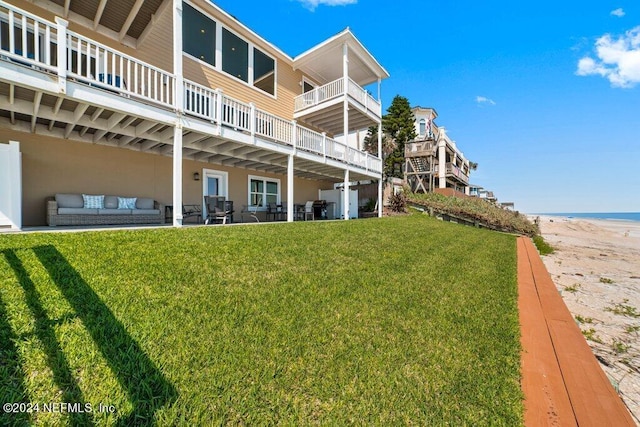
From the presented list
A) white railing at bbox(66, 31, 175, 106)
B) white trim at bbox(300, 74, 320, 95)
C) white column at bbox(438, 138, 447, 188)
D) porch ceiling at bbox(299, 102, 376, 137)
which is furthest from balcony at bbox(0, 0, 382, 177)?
white column at bbox(438, 138, 447, 188)

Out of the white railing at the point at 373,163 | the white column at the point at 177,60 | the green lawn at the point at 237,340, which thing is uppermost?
the white column at the point at 177,60

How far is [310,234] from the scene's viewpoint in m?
6.42

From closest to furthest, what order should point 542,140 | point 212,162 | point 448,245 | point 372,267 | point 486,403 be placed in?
point 486,403 < point 372,267 < point 448,245 < point 212,162 < point 542,140

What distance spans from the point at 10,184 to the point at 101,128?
2353mm

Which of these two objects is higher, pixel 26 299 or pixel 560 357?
pixel 26 299

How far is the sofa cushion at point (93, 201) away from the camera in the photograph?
7.38 m

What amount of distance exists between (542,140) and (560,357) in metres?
34.0

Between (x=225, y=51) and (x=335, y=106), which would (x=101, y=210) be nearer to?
(x=225, y=51)

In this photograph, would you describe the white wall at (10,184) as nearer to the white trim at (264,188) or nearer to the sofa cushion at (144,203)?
the sofa cushion at (144,203)

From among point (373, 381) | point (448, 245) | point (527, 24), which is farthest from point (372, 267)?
point (527, 24)

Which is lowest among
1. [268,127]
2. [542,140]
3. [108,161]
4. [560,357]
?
[560,357]

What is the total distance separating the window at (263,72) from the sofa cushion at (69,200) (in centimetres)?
745

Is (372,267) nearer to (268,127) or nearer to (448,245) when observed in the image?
(448,245)

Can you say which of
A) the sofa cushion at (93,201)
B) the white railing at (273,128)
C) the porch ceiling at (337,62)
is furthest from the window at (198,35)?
the sofa cushion at (93,201)
